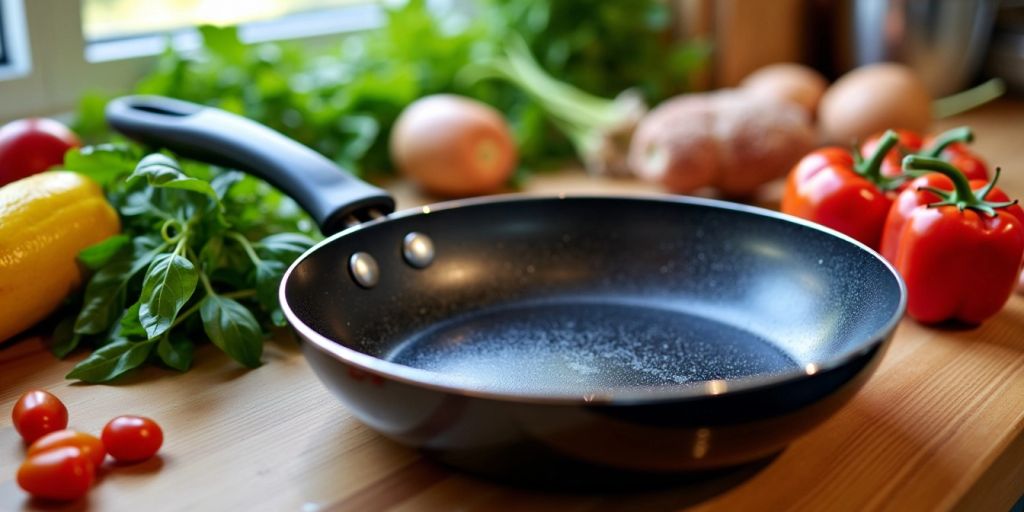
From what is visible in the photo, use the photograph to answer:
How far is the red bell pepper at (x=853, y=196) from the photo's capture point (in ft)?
2.73

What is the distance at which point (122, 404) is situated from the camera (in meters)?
0.65

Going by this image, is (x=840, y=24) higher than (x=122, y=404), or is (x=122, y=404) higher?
(x=840, y=24)

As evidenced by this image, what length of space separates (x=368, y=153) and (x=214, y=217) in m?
0.47

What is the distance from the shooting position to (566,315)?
2.57ft

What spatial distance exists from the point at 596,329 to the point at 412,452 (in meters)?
0.22

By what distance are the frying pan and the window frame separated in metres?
0.21

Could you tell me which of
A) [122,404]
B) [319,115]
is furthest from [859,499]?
[319,115]

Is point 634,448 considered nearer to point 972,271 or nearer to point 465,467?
point 465,467

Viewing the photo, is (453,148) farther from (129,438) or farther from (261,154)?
(129,438)

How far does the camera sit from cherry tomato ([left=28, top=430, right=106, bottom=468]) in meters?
0.54

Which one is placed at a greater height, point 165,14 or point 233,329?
point 165,14

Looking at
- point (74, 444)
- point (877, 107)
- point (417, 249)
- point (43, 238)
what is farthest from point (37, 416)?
point (877, 107)

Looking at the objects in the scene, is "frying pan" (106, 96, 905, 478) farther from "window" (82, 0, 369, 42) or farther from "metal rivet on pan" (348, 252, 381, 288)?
"window" (82, 0, 369, 42)

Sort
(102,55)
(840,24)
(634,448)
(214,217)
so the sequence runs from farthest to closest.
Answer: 1. (840,24)
2. (102,55)
3. (214,217)
4. (634,448)
